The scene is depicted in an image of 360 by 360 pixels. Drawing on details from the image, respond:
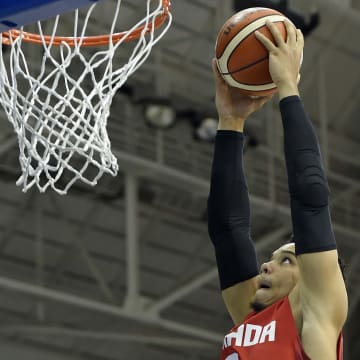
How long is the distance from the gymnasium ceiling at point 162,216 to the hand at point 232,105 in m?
10.3

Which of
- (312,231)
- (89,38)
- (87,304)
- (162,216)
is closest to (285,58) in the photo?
(312,231)

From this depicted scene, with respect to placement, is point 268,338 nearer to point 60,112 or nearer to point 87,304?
point 60,112

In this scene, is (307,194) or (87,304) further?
(87,304)

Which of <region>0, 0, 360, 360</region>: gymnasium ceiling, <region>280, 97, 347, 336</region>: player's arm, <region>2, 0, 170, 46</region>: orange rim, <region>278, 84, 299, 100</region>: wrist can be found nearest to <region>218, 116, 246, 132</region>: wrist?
<region>278, 84, 299, 100</region>: wrist

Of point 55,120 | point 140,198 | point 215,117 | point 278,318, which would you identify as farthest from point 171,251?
point 278,318

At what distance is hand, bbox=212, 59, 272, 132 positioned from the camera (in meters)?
4.62

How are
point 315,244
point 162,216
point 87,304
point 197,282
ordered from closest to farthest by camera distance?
point 315,244, point 87,304, point 197,282, point 162,216

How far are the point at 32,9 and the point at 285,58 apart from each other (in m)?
1.00

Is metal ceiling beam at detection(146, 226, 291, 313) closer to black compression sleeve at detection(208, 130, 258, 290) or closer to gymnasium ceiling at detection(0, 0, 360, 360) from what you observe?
gymnasium ceiling at detection(0, 0, 360, 360)

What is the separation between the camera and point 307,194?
400cm

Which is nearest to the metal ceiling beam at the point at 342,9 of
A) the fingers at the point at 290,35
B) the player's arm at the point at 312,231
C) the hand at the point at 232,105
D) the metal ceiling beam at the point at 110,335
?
the metal ceiling beam at the point at 110,335

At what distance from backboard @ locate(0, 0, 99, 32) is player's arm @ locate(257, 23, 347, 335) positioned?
1021 mm

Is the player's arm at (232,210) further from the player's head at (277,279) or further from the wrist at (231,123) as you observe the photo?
the player's head at (277,279)

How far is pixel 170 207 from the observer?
18.9 meters
